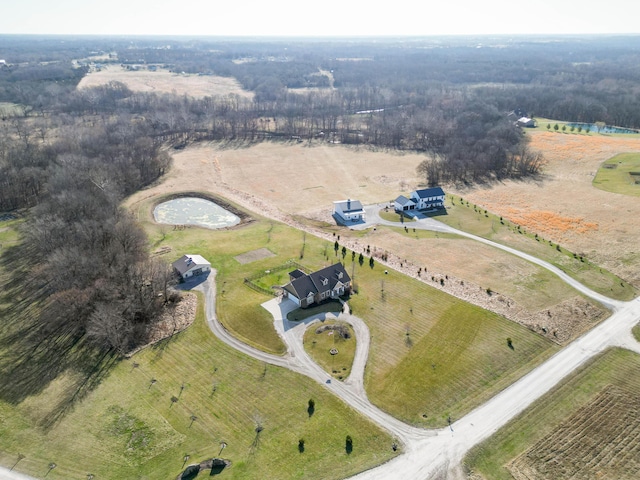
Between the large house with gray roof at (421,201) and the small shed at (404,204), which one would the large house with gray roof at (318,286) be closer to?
the small shed at (404,204)

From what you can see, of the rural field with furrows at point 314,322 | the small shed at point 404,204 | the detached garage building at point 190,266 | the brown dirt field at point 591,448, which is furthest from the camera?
the small shed at point 404,204

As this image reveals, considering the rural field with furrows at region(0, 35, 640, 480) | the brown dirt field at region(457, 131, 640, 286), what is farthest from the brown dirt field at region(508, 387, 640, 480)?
the brown dirt field at region(457, 131, 640, 286)

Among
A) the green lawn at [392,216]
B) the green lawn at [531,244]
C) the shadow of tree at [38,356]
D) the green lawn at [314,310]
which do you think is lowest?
the green lawn at [392,216]

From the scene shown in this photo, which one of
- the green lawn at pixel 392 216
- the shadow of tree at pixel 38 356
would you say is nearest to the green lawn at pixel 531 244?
the green lawn at pixel 392 216

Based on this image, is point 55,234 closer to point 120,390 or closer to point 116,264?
point 116,264

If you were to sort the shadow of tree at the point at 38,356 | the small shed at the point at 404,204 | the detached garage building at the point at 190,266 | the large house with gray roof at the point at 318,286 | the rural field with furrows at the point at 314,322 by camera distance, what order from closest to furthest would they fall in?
the rural field with furrows at the point at 314,322 < the shadow of tree at the point at 38,356 < the large house with gray roof at the point at 318,286 < the detached garage building at the point at 190,266 < the small shed at the point at 404,204

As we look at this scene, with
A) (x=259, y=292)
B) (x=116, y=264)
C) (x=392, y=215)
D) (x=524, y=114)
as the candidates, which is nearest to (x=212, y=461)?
(x=259, y=292)

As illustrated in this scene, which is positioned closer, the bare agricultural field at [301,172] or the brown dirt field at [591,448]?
the brown dirt field at [591,448]
